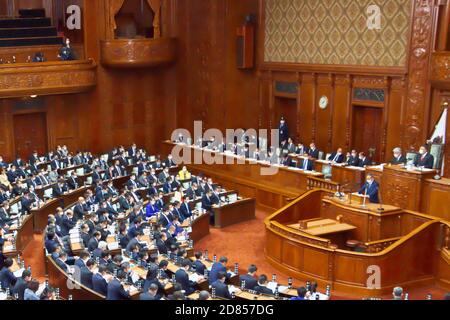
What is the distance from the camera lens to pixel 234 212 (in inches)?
613

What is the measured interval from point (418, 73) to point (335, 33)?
3.37 m

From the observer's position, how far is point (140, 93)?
22.1 meters

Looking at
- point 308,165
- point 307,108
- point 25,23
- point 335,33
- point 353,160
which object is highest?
point 25,23

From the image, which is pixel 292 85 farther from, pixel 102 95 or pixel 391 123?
pixel 102 95

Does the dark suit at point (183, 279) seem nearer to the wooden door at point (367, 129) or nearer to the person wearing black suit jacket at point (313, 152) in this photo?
the person wearing black suit jacket at point (313, 152)

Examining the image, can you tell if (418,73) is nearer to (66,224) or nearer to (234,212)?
(234,212)

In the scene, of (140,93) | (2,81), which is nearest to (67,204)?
(2,81)

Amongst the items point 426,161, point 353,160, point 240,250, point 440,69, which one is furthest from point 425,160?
point 240,250

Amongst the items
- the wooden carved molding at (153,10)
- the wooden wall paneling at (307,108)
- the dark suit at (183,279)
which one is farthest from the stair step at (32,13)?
the dark suit at (183,279)

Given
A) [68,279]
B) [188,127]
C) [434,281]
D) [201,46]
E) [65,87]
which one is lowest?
[434,281]

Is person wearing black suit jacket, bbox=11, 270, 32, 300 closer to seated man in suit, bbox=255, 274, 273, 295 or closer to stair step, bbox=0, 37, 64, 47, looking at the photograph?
seated man in suit, bbox=255, 274, 273, 295

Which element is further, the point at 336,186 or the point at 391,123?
the point at 391,123

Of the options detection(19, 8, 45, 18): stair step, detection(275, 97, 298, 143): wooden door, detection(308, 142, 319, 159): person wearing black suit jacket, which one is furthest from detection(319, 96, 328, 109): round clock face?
detection(19, 8, 45, 18): stair step

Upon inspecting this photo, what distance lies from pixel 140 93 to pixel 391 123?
9.74m
